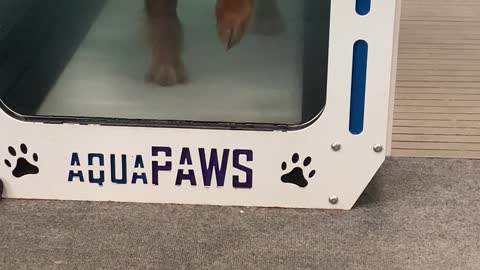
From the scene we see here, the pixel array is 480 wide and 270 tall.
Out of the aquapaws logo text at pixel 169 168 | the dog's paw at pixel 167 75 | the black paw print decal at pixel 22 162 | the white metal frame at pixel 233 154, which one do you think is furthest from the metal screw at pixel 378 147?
the black paw print decal at pixel 22 162

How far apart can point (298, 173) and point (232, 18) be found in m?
0.20

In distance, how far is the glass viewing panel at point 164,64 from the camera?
0.97 m

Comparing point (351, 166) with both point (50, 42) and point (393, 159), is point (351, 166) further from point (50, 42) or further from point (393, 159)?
point (50, 42)

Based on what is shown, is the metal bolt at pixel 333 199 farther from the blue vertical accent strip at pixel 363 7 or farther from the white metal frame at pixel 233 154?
the blue vertical accent strip at pixel 363 7

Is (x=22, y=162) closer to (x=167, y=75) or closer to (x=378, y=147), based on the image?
(x=167, y=75)

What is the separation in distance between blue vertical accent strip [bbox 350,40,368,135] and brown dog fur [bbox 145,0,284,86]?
14cm

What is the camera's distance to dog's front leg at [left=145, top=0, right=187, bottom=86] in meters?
1.02

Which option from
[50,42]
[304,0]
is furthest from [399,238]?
[50,42]

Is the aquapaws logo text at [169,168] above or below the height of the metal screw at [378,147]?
below

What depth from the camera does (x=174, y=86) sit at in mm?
1014

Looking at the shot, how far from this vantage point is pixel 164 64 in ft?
3.33

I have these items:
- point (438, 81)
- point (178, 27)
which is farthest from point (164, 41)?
point (438, 81)

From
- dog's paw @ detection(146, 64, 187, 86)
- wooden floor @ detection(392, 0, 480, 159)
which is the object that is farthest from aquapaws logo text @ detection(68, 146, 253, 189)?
wooden floor @ detection(392, 0, 480, 159)

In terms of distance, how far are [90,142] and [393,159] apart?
40cm
